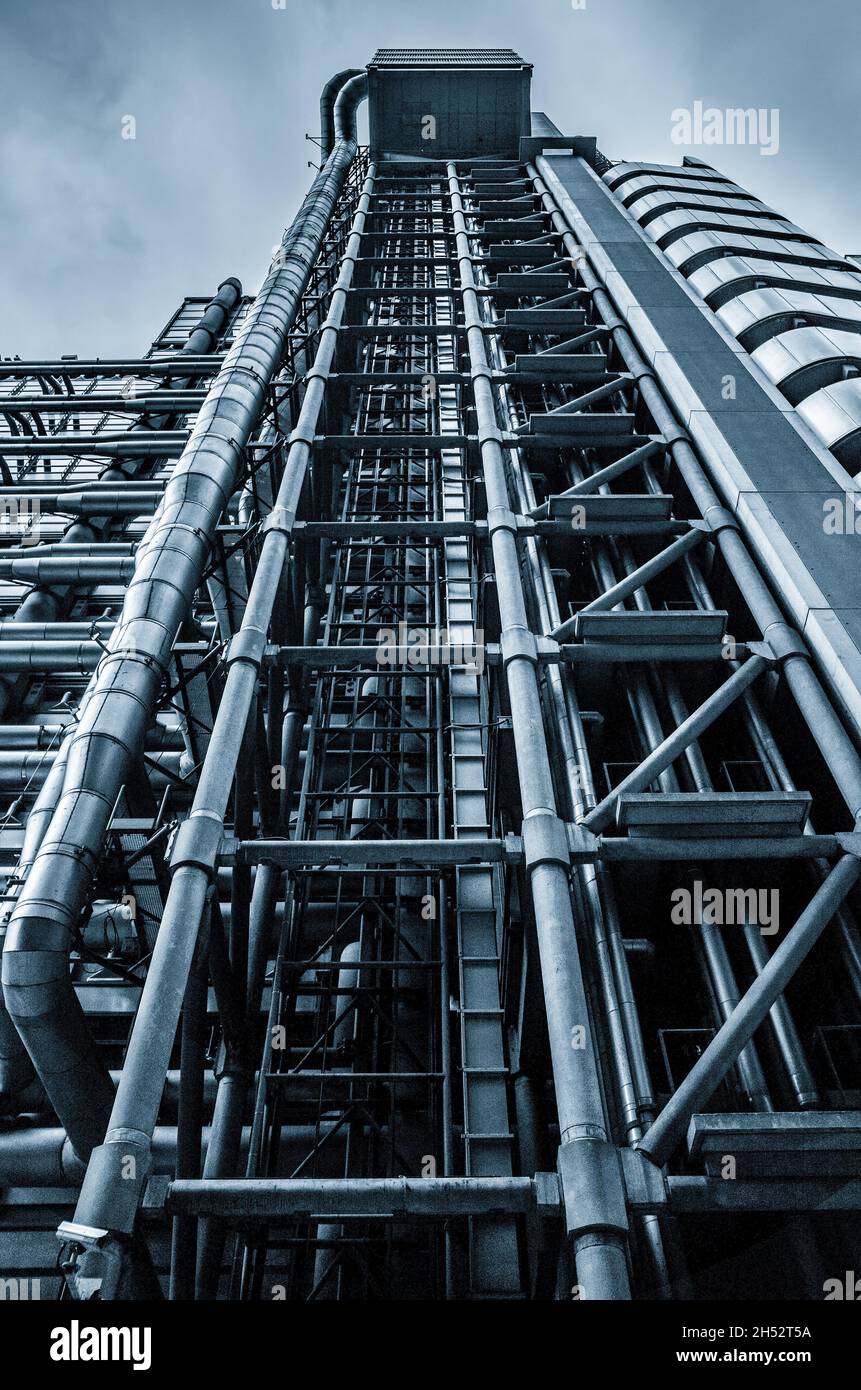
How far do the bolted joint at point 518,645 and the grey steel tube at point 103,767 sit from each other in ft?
10.7

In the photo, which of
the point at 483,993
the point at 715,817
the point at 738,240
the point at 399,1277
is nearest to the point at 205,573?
the point at 483,993

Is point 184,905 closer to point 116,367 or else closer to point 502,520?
point 502,520

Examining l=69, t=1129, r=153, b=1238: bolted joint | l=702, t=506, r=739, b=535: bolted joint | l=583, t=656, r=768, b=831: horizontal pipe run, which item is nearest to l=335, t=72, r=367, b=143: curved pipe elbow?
l=702, t=506, r=739, b=535: bolted joint

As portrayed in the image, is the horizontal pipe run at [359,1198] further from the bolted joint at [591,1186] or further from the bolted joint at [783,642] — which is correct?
the bolted joint at [783,642]

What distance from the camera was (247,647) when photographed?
11.7 meters

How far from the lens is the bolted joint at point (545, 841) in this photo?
354 inches

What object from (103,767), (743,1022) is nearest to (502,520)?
(103,767)

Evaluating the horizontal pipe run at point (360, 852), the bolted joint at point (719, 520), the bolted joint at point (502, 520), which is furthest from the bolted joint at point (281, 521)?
the bolted joint at point (719, 520)

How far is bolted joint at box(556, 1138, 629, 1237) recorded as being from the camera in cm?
666

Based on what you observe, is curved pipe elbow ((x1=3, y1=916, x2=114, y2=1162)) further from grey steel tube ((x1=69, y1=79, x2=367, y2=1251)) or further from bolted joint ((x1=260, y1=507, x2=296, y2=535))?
bolted joint ((x1=260, y1=507, x2=296, y2=535))

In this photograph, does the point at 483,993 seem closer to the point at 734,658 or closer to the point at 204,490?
the point at 734,658

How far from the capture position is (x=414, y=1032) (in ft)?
41.8

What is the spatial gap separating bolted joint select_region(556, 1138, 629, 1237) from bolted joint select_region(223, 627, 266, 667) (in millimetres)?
6585

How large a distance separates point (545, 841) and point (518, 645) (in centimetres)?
302
